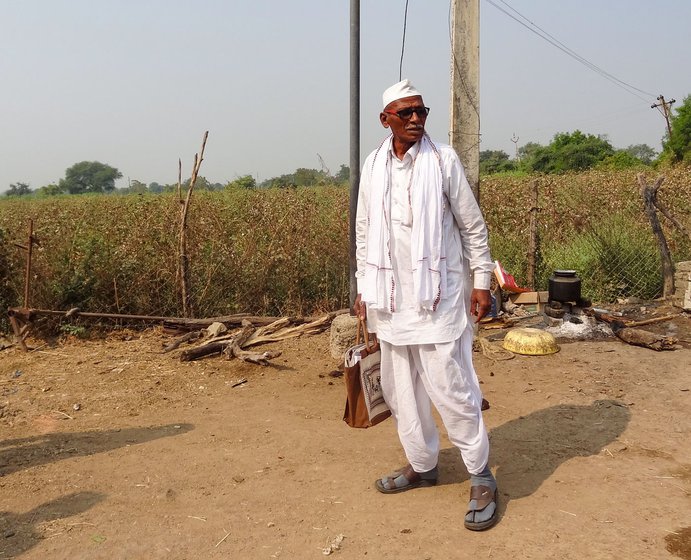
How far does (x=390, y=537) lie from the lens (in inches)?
107

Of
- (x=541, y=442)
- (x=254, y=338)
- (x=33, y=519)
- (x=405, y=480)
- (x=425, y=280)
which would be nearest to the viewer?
(x=425, y=280)

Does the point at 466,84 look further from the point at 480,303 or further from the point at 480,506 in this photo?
the point at 480,506

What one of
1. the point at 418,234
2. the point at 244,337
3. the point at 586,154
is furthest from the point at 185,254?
the point at 586,154

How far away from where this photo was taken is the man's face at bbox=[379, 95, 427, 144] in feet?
9.17

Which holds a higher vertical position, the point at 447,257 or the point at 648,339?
the point at 447,257

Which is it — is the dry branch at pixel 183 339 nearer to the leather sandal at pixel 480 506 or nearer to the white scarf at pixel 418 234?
the white scarf at pixel 418 234

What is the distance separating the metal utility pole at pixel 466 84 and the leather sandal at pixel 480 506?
10.3 feet

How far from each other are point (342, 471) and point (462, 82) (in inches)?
144

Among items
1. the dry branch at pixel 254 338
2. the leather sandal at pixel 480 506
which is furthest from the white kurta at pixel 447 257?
the dry branch at pixel 254 338

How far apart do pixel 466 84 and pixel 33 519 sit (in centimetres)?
466

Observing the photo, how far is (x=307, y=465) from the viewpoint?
11.6ft

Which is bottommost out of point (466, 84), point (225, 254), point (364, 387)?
point (364, 387)

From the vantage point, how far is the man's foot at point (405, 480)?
10.2 ft

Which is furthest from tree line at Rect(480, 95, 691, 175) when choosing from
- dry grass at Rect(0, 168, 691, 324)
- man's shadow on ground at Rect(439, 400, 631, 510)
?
man's shadow on ground at Rect(439, 400, 631, 510)
